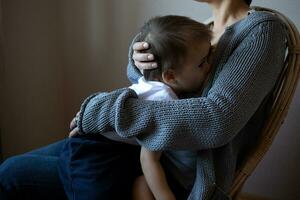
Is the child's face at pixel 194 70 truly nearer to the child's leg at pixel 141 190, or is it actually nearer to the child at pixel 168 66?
the child at pixel 168 66

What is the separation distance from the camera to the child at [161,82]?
0.89m

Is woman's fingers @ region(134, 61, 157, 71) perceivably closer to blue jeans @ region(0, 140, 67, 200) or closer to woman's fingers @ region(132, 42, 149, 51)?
woman's fingers @ region(132, 42, 149, 51)

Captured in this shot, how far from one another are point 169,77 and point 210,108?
16 cm

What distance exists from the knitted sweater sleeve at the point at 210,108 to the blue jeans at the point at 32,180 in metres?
0.29

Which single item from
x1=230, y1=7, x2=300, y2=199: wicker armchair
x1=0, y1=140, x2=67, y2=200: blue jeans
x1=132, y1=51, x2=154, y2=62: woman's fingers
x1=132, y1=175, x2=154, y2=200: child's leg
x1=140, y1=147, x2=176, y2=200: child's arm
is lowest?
x1=0, y1=140, x2=67, y2=200: blue jeans

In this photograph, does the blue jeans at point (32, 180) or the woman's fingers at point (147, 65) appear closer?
the woman's fingers at point (147, 65)

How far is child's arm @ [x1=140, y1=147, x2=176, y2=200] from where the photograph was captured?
0.91m

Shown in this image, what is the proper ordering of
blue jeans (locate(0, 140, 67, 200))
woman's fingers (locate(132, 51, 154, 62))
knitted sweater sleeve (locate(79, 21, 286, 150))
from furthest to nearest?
blue jeans (locate(0, 140, 67, 200)), woman's fingers (locate(132, 51, 154, 62)), knitted sweater sleeve (locate(79, 21, 286, 150))

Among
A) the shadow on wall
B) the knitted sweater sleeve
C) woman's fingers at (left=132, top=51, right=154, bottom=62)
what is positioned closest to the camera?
the knitted sweater sleeve

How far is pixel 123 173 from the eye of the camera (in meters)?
0.97

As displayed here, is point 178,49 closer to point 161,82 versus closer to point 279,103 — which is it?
point 161,82

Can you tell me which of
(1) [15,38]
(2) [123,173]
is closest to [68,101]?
(1) [15,38]

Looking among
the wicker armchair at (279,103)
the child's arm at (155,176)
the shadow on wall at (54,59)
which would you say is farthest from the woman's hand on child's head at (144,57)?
the shadow on wall at (54,59)

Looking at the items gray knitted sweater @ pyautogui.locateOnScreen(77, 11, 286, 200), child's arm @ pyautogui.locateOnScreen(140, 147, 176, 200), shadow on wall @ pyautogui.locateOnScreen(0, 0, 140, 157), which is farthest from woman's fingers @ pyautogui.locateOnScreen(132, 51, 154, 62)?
shadow on wall @ pyautogui.locateOnScreen(0, 0, 140, 157)
